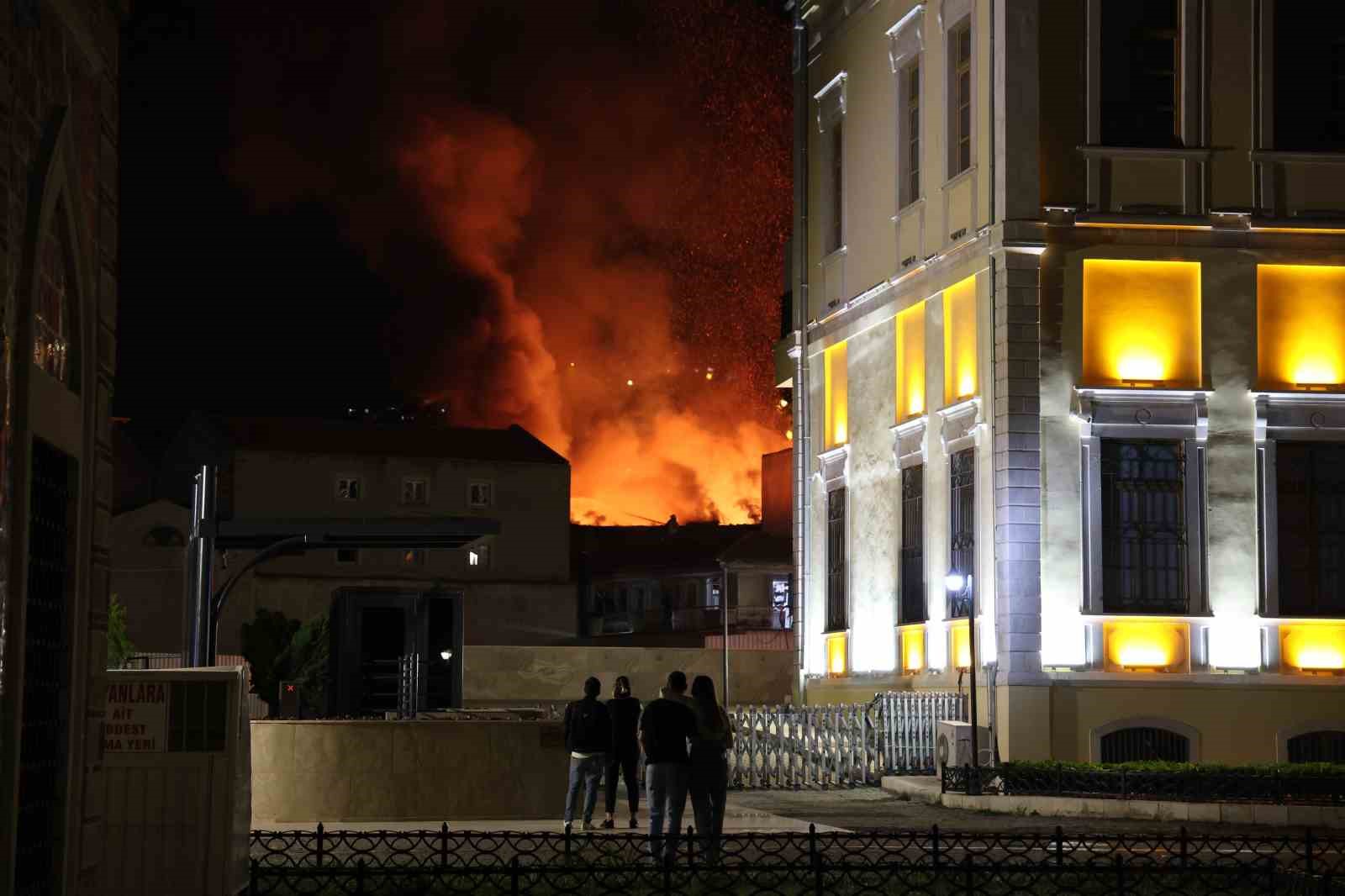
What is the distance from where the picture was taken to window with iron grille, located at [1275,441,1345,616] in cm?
2986

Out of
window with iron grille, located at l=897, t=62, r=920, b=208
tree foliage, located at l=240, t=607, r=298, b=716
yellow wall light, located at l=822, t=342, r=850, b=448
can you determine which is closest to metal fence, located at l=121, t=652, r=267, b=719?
tree foliage, located at l=240, t=607, r=298, b=716

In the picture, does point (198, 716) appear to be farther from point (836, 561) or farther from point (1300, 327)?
point (836, 561)

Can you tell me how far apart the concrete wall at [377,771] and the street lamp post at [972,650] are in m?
6.26

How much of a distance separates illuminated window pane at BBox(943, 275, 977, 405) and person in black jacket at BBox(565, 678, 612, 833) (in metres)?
10.2

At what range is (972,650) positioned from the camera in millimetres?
27281

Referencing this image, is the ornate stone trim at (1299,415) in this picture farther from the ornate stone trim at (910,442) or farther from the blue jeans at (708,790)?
the blue jeans at (708,790)

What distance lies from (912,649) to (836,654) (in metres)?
3.58

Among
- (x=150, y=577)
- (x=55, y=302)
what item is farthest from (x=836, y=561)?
(x=150, y=577)

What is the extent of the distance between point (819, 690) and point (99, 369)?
2578 centimetres

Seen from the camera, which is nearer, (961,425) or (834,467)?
(961,425)

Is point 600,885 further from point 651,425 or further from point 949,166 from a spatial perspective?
point 651,425

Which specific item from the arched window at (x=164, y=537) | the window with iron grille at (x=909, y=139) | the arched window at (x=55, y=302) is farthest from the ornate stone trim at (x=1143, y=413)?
the arched window at (x=164, y=537)

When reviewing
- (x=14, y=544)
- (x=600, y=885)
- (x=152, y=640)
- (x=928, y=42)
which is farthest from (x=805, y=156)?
(x=152, y=640)

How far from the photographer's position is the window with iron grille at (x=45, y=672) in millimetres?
10898
